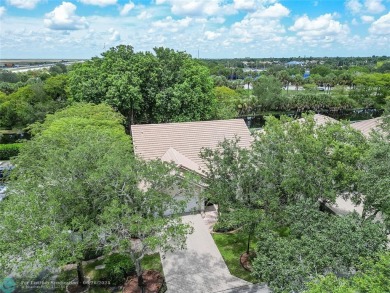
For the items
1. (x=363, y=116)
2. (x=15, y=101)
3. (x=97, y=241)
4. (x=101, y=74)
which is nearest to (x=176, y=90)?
(x=101, y=74)

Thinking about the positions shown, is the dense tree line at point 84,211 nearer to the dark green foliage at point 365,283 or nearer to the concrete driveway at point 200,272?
the concrete driveway at point 200,272

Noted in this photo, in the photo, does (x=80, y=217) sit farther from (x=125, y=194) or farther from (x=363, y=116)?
(x=363, y=116)

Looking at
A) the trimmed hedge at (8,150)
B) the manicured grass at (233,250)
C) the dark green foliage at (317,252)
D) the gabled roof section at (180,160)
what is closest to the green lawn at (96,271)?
the manicured grass at (233,250)

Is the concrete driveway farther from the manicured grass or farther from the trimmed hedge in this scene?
the trimmed hedge

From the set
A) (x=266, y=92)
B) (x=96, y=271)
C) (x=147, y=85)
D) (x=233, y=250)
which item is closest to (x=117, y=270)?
(x=96, y=271)

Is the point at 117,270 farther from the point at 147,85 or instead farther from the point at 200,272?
the point at 147,85

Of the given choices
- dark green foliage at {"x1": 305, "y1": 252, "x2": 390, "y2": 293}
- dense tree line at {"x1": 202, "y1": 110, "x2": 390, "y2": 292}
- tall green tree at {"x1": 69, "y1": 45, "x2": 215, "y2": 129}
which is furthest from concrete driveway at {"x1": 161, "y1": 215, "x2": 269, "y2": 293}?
tall green tree at {"x1": 69, "y1": 45, "x2": 215, "y2": 129}
